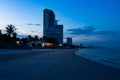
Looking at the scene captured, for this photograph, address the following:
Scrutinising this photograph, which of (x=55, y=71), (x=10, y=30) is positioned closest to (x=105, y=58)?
(x=55, y=71)

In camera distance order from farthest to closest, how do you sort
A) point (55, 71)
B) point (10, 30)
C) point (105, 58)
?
point (10, 30)
point (105, 58)
point (55, 71)

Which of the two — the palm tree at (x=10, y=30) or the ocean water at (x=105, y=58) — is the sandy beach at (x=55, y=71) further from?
the palm tree at (x=10, y=30)

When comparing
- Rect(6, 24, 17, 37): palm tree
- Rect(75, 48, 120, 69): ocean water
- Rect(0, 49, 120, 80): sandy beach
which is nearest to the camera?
Rect(0, 49, 120, 80): sandy beach

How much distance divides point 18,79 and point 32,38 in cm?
16819

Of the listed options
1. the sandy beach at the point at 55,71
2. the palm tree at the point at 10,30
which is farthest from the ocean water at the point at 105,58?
the palm tree at the point at 10,30

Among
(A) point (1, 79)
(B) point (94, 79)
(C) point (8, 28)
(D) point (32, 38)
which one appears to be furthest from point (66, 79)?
(D) point (32, 38)

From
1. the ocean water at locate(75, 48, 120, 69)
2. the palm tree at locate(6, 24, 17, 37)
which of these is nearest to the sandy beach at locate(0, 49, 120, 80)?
the ocean water at locate(75, 48, 120, 69)

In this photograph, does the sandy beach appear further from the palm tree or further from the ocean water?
the palm tree

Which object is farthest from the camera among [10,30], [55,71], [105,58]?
[10,30]

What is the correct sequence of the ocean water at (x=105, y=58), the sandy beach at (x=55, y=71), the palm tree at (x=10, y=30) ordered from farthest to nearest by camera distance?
the palm tree at (x=10, y=30), the ocean water at (x=105, y=58), the sandy beach at (x=55, y=71)

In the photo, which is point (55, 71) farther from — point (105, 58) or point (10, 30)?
point (10, 30)

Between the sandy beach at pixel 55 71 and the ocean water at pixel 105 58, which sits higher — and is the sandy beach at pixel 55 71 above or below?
above

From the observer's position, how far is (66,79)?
1069 cm

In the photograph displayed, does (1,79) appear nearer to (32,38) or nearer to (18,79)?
(18,79)
